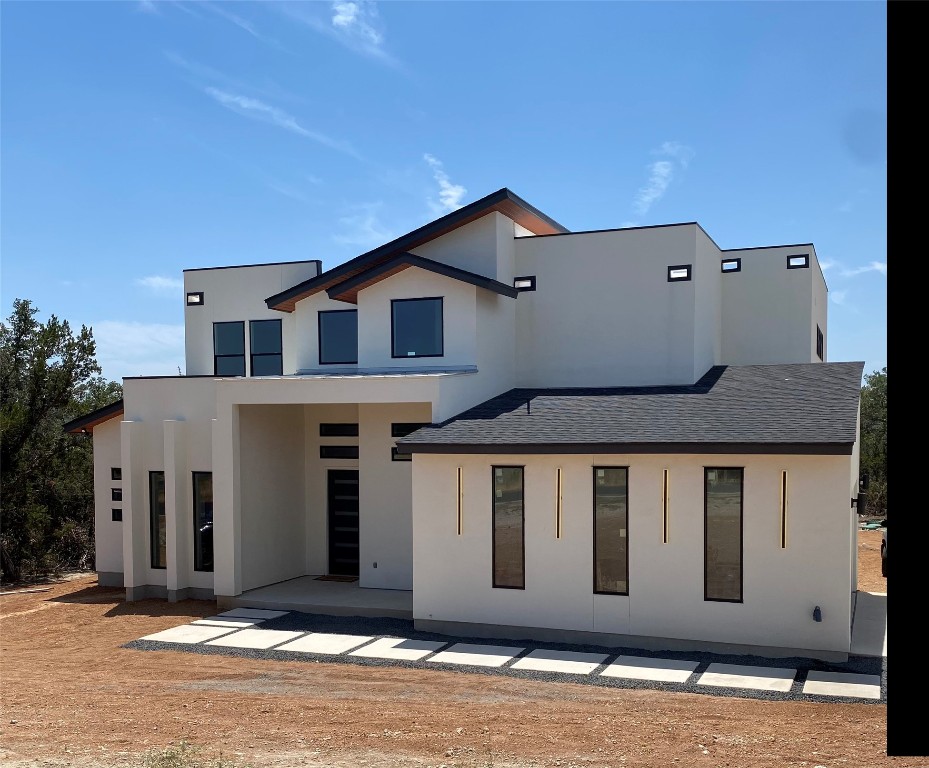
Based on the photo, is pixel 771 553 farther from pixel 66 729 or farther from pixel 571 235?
pixel 66 729

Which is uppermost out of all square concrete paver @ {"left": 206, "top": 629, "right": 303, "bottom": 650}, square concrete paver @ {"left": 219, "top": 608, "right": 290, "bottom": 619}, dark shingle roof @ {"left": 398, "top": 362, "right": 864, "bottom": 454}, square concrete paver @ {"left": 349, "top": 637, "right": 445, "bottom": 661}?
dark shingle roof @ {"left": 398, "top": 362, "right": 864, "bottom": 454}

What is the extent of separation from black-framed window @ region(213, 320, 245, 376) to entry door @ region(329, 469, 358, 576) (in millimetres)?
4834

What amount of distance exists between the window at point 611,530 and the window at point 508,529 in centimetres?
121

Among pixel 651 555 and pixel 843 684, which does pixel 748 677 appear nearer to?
pixel 843 684

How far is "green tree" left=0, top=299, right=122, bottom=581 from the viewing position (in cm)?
2030

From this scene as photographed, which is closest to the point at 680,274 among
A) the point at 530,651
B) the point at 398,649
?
the point at 530,651

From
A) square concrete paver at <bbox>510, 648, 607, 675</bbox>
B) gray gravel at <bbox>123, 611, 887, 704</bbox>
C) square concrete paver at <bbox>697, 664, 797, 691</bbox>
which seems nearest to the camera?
gray gravel at <bbox>123, 611, 887, 704</bbox>

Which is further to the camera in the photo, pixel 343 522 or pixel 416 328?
pixel 343 522

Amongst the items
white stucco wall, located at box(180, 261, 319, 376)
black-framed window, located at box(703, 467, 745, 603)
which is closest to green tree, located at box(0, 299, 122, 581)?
white stucco wall, located at box(180, 261, 319, 376)

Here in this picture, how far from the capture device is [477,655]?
11742mm

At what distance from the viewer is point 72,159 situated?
54.1 feet

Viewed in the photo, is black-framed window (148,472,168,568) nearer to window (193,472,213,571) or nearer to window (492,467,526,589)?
window (193,472,213,571)

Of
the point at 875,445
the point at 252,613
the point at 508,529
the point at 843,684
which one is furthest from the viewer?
the point at 875,445

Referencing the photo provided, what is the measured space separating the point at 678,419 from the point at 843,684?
4.53 meters
